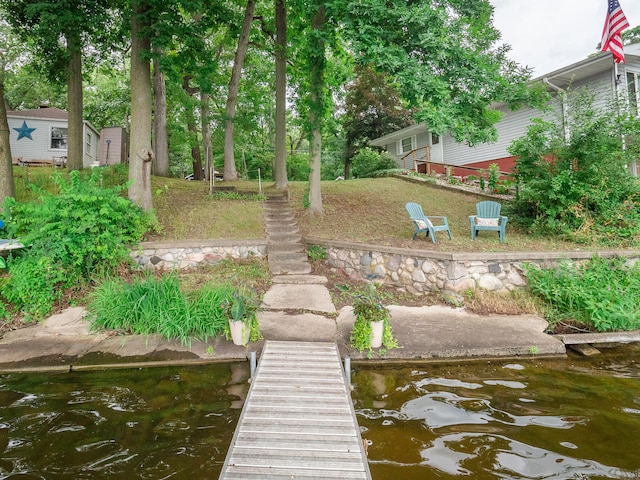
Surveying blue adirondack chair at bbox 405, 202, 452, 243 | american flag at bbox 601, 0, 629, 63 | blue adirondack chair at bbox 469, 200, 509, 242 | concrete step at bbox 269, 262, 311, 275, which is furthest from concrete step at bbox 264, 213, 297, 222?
american flag at bbox 601, 0, 629, 63

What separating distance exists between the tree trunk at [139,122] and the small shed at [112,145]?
1156 centimetres

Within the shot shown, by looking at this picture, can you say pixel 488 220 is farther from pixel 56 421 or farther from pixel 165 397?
pixel 56 421

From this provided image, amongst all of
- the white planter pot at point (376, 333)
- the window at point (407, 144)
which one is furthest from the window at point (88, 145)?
the white planter pot at point (376, 333)

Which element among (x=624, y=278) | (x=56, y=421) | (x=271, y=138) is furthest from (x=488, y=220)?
(x=271, y=138)

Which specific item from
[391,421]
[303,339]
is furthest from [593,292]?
[303,339]

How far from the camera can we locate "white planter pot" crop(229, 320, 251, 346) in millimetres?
4094

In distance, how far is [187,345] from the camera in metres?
4.15

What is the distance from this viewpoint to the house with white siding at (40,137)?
15.8 meters

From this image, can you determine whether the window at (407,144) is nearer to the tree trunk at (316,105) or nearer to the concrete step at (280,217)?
the tree trunk at (316,105)

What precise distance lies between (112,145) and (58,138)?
86.4 inches

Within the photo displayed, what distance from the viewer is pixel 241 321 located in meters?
4.08

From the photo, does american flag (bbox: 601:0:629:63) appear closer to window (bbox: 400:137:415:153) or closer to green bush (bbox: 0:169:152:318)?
window (bbox: 400:137:415:153)

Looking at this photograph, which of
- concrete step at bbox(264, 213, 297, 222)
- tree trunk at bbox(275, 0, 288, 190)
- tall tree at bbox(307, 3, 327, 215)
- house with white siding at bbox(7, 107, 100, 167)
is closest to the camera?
tall tree at bbox(307, 3, 327, 215)

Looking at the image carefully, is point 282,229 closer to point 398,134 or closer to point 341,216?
point 341,216
